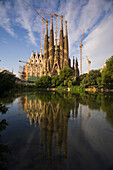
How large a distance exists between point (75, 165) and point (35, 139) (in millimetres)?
1713

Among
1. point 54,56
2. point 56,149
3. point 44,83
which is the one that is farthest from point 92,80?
point 54,56

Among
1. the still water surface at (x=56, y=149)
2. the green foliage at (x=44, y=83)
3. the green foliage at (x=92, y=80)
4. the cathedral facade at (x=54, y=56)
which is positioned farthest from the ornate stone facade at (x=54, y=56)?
the still water surface at (x=56, y=149)

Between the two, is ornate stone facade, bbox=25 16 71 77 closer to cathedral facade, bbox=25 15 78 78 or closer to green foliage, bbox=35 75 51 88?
cathedral facade, bbox=25 15 78 78

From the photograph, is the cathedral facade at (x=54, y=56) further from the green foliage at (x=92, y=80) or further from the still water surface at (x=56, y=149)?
the still water surface at (x=56, y=149)

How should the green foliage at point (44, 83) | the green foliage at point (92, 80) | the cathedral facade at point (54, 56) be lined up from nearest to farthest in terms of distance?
the green foliage at point (92, 80) → the green foliage at point (44, 83) → the cathedral facade at point (54, 56)

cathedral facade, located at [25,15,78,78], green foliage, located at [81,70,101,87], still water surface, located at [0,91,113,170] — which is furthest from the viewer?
cathedral facade, located at [25,15,78,78]

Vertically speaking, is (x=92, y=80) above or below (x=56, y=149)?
above

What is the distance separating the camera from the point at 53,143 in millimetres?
3264

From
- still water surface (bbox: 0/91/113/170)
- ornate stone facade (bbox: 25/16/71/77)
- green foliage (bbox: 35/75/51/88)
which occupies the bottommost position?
still water surface (bbox: 0/91/113/170)

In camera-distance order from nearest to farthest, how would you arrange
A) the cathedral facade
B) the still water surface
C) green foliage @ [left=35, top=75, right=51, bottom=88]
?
the still water surface < green foliage @ [left=35, top=75, right=51, bottom=88] < the cathedral facade

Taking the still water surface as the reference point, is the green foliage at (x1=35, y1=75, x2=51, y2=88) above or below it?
above

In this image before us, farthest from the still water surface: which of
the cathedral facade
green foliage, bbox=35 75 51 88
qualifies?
the cathedral facade

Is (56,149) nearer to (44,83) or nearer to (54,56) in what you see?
(44,83)

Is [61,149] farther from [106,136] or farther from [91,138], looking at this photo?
[106,136]
